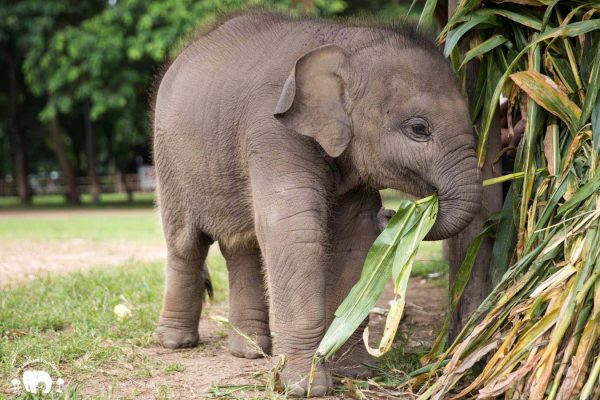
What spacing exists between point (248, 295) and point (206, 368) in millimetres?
669

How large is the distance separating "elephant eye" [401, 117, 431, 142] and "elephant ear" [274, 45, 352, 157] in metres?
0.27

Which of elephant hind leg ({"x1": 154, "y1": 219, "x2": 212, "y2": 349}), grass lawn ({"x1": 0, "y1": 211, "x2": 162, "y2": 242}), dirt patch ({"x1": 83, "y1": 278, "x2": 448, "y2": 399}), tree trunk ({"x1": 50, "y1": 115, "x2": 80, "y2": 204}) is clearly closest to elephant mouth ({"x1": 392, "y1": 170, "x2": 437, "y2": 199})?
dirt patch ({"x1": 83, "y1": 278, "x2": 448, "y2": 399})

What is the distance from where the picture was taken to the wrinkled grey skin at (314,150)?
12.1 ft

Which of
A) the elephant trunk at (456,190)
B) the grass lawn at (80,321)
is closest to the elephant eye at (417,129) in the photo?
the elephant trunk at (456,190)

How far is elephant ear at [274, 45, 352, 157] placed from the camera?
3.71 meters

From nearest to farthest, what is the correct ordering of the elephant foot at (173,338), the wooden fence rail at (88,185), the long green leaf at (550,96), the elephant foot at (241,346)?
1. the long green leaf at (550,96)
2. the elephant foot at (241,346)
3. the elephant foot at (173,338)
4. the wooden fence rail at (88,185)

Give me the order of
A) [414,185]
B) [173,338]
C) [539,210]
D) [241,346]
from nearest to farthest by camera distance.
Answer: [539,210], [414,185], [241,346], [173,338]

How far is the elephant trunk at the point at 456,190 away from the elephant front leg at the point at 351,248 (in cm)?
60

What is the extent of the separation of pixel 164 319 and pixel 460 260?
6.09 feet

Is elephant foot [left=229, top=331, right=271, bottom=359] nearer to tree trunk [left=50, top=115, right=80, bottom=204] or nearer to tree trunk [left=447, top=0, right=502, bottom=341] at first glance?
tree trunk [left=447, top=0, right=502, bottom=341]

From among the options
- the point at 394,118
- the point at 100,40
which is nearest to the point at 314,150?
the point at 394,118

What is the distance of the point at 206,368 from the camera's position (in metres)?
4.29

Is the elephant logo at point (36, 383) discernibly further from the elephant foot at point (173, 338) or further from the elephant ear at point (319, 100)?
the elephant ear at point (319, 100)

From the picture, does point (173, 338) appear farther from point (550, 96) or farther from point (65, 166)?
point (65, 166)
